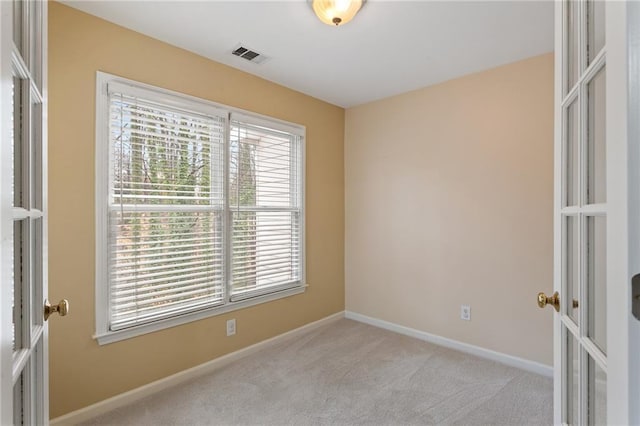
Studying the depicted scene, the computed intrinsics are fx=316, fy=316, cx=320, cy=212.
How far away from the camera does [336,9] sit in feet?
5.62

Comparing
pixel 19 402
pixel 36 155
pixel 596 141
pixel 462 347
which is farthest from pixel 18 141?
pixel 462 347

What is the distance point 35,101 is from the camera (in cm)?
89

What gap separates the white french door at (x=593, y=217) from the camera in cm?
52

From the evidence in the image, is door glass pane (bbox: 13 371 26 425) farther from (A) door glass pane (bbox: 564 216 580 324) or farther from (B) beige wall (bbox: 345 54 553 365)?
(B) beige wall (bbox: 345 54 553 365)

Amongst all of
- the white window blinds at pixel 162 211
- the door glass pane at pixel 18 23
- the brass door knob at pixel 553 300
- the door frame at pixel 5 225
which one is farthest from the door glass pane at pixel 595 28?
the white window blinds at pixel 162 211

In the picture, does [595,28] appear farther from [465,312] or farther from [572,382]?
[465,312]

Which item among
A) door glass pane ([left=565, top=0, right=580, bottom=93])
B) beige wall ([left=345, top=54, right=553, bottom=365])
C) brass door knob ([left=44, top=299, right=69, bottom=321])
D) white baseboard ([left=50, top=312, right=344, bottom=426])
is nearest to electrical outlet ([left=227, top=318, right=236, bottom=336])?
white baseboard ([left=50, top=312, right=344, bottom=426])

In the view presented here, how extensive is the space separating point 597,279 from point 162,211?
2257mm

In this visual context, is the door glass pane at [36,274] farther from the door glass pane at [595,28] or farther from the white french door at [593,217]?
the door glass pane at [595,28]

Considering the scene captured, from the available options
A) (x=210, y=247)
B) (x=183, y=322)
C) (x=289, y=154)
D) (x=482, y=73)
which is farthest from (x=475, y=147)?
(x=183, y=322)

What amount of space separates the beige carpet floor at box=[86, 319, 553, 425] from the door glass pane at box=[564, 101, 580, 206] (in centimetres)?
160

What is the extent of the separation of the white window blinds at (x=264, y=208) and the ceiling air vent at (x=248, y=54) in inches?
19.0

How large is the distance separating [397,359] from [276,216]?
163 cm

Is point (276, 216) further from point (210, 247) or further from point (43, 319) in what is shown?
point (43, 319)
